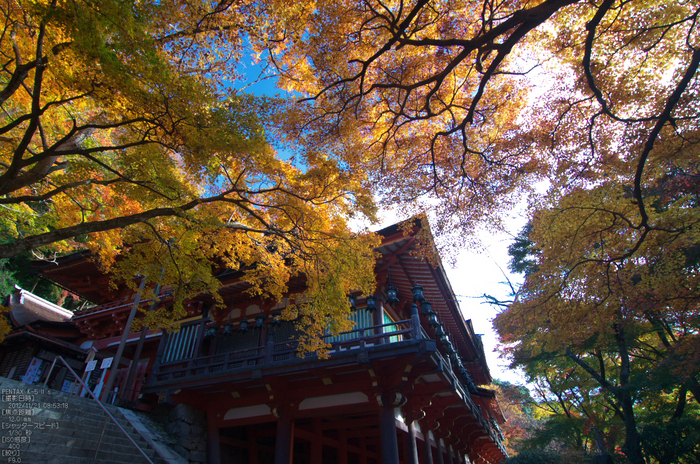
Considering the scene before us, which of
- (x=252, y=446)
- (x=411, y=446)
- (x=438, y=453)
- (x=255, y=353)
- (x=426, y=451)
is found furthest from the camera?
(x=438, y=453)

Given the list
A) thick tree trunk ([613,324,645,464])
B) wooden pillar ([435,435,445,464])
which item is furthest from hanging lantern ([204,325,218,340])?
thick tree trunk ([613,324,645,464])

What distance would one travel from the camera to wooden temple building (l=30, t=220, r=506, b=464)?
834cm

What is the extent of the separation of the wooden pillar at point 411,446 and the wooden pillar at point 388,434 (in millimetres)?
1222

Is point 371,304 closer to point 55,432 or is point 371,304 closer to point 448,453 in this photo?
point 55,432

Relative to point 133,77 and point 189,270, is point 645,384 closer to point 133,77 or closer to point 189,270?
point 189,270

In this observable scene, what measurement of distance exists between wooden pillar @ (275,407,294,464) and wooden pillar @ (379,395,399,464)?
250 cm

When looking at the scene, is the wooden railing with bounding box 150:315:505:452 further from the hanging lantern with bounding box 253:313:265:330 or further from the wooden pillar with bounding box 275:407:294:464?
the wooden pillar with bounding box 275:407:294:464

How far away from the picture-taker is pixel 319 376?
28.6 feet

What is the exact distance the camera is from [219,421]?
10188 mm

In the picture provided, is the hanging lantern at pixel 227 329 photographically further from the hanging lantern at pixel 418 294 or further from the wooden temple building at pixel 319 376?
the hanging lantern at pixel 418 294

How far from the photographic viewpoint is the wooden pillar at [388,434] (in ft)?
25.3

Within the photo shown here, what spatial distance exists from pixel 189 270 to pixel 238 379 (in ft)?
11.4

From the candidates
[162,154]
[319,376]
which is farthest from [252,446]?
[162,154]

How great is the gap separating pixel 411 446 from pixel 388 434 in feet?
5.48
